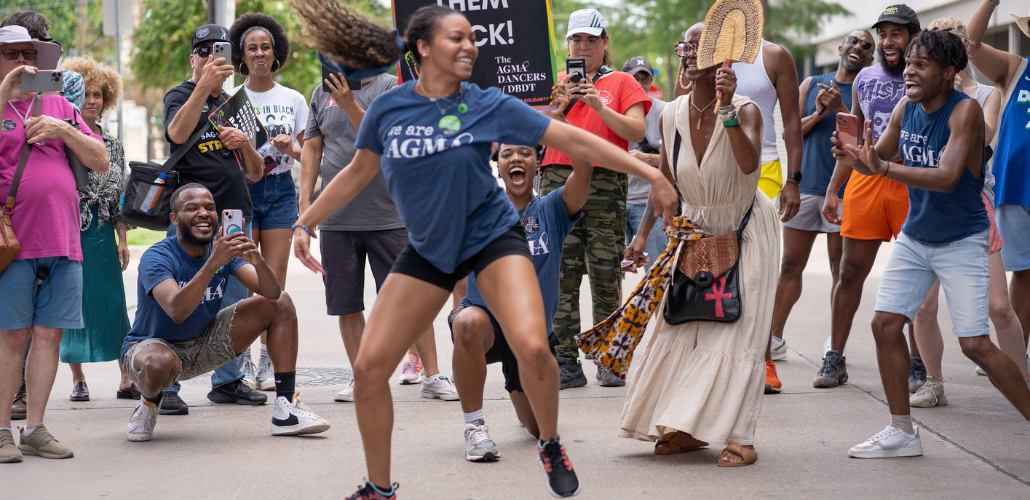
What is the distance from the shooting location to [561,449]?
3949 mm

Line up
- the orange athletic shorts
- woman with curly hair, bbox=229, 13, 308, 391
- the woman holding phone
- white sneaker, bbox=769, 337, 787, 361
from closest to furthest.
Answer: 1. the orange athletic shorts
2. the woman holding phone
3. woman with curly hair, bbox=229, 13, 308, 391
4. white sneaker, bbox=769, 337, 787, 361

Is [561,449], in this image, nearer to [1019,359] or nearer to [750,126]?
[750,126]

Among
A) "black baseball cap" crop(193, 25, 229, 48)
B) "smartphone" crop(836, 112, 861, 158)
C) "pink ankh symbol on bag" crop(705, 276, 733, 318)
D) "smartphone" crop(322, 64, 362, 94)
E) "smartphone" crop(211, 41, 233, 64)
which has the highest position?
"black baseball cap" crop(193, 25, 229, 48)

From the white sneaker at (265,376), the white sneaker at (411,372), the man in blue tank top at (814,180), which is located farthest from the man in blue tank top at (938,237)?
the white sneaker at (265,376)

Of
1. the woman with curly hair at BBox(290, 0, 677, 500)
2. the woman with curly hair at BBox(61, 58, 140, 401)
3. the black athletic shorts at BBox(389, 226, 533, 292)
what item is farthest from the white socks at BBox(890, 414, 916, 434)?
the woman with curly hair at BBox(61, 58, 140, 401)

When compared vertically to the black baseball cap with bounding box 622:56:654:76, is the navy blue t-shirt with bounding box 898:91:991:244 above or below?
below

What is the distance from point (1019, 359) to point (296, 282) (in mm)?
8517

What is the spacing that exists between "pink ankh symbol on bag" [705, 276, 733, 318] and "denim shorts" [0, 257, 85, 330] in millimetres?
3103

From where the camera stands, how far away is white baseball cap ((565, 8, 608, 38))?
22.0ft

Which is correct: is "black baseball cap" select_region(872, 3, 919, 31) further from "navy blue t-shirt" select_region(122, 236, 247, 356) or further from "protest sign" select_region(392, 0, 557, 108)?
"navy blue t-shirt" select_region(122, 236, 247, 356)

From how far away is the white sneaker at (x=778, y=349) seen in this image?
24.0ft

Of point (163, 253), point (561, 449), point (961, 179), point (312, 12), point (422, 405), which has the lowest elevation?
point (422, 405)

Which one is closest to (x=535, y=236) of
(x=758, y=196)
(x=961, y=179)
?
(x=758, y=196)

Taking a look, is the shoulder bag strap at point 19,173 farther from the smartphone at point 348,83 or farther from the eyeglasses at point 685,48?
the eyeglasses at point 685,48
